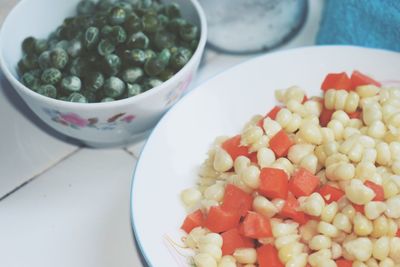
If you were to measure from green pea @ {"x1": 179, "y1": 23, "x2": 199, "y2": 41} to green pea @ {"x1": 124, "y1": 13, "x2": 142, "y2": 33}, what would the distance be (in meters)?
0.06

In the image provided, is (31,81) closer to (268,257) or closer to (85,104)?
(85,104)

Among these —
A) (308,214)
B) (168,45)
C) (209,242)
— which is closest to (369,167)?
(308,214)

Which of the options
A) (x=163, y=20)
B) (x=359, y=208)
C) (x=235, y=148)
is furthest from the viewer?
(x=163, y=20)

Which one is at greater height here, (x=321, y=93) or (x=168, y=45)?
(x=168, y=45)

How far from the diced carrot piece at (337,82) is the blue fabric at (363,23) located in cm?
11

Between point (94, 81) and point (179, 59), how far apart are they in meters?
0.12

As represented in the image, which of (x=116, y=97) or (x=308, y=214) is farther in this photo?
(x=116, y=97)

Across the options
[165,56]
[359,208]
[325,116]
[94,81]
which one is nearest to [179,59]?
[165,56]

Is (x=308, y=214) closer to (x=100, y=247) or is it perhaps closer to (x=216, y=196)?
(x=216, y=196)

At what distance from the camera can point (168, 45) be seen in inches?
34.1

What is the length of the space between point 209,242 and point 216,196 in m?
0.07

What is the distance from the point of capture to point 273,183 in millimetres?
704

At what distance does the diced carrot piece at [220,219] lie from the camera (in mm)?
718

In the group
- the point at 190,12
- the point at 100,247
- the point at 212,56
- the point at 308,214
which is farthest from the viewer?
the point at 212,56
